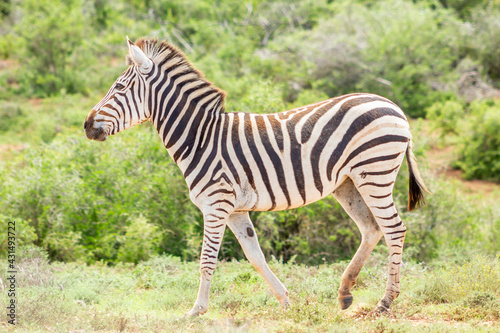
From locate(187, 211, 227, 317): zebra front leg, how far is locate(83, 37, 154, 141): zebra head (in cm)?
131

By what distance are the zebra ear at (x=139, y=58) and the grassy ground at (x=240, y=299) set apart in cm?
250

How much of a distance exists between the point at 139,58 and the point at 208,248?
80.9 inches

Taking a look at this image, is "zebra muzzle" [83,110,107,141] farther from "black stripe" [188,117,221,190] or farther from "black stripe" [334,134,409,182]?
"black stripe" [334,134,409,182]

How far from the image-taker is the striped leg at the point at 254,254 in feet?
17.1

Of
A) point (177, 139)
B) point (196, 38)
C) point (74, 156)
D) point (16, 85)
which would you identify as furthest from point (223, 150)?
point (16, 85)

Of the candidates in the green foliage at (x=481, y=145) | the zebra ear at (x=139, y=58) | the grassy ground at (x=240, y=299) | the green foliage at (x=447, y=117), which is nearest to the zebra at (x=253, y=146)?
the zebra ear at (x=139, y=58)

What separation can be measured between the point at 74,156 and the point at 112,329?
5954 mm

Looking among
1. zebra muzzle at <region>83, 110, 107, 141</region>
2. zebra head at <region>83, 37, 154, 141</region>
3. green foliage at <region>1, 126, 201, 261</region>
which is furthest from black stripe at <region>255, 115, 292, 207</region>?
green foliage at <region>1, 126, 201, 261</region>

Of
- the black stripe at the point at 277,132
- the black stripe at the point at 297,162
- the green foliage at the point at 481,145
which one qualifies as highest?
the black stripe at the point at 277,132

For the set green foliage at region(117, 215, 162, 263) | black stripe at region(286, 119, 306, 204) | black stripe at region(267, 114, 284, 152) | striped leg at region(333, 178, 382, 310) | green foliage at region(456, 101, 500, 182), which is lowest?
green foliage at region(456, 101, 500, 182)

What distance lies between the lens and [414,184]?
5.63 m

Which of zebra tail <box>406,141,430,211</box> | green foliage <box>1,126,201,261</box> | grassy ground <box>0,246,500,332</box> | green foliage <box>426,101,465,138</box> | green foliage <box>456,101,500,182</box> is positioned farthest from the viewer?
green foliage <box>426,101,465,138</box>

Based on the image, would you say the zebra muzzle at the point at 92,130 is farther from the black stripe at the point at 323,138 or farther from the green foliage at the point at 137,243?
the green foliage at the point at 137,243

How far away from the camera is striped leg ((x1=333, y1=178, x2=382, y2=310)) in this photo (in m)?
5.37
